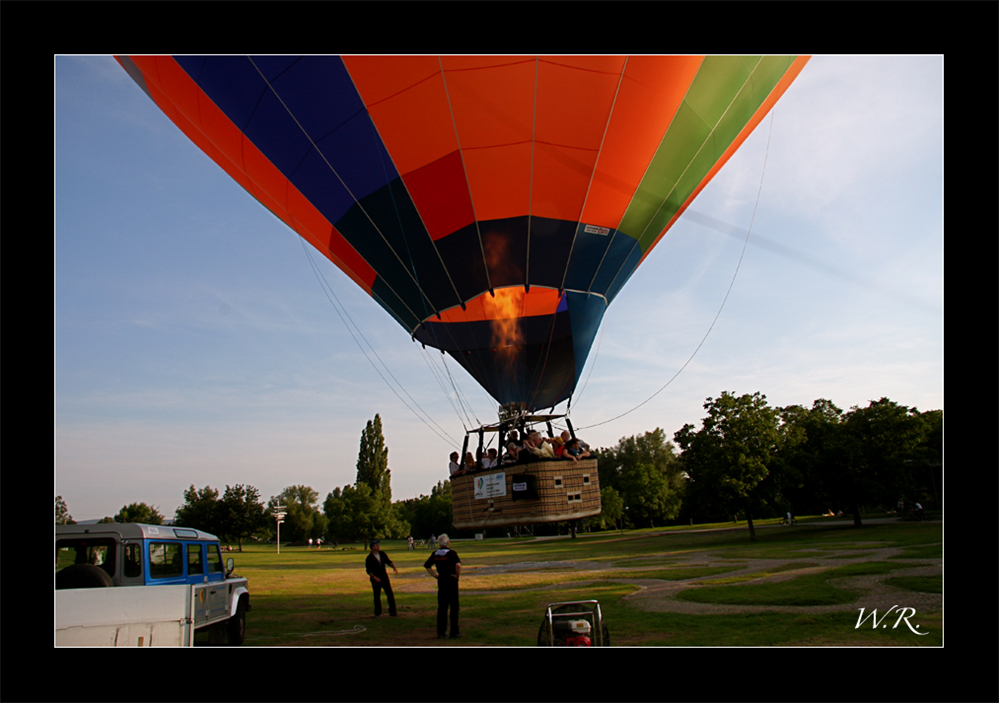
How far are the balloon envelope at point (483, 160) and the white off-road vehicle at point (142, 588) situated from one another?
4092 millimetres

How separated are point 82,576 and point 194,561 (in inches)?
54.9

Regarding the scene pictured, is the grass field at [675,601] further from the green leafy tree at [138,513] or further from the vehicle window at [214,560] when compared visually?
the green leafy tree at [138,513]

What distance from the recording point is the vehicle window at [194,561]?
6.34 meters

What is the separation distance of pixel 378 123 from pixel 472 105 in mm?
1108

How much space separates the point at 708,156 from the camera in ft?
28.4

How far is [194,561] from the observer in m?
6.45

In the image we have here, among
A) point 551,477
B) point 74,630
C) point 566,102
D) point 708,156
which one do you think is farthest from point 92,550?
point 708,156

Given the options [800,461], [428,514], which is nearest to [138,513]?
[428,514]

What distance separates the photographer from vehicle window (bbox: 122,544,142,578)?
548cm

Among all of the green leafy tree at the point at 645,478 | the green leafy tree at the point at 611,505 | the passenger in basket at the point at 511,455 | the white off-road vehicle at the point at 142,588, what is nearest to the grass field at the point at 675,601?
the white off-road vehicle at the point at 142,588

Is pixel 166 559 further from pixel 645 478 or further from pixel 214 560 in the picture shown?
pixel 645 478

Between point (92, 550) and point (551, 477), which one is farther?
point (551, 477)

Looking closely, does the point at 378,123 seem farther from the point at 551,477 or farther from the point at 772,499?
the point at 772,499
